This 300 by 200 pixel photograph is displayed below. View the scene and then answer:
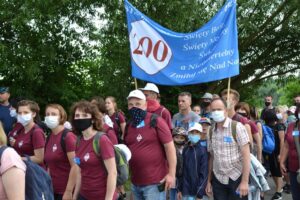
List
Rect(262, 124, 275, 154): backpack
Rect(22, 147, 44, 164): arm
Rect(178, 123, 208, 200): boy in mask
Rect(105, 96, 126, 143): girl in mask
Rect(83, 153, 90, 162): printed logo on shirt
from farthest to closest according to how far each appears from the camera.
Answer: Rect(262, 124, 275, 154): backpack, Rect(105, 96, 126, 143): girl in mask, Rect(178, 123, 208, 200): boy in mask, Rect(22, 147, 44, 164): arm, Rect(83, 153, 90, 162): printed logo on shirt

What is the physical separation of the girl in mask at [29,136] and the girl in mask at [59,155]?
172 mm

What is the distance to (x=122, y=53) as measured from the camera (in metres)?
12.6

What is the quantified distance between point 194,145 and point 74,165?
1.83m

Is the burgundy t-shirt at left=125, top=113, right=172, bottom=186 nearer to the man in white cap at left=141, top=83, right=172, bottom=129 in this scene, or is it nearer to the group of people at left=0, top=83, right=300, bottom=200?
the group of people at left=0, top=83, right=300, bottom=200

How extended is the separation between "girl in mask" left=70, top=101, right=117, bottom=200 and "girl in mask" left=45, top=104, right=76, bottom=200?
1.77 feet

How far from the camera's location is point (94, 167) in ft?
14.0

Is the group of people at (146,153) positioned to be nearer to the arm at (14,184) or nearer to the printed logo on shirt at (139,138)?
the printed logo on shirt at (139,138)

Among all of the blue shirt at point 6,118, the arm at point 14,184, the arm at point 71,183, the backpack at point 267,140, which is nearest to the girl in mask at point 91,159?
the arm at point 71,183

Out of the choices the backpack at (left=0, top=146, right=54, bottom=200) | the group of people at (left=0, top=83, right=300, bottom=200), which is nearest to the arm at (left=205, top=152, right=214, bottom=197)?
the group of people at (left=0, top=83, right=300, bottom=200)

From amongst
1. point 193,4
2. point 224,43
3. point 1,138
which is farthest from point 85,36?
point 1,138

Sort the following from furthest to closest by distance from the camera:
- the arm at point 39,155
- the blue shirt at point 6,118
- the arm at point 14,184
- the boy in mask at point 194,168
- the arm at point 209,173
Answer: the blue shirt at point 6,118
the boy in mask at point 194,168
the arm at point 209,173
the arm at point 39,155
the arm at point 14,184

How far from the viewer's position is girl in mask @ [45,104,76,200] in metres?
5.09

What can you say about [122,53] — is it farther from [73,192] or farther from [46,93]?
[73,192]

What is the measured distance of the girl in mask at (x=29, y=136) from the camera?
5.40 m
